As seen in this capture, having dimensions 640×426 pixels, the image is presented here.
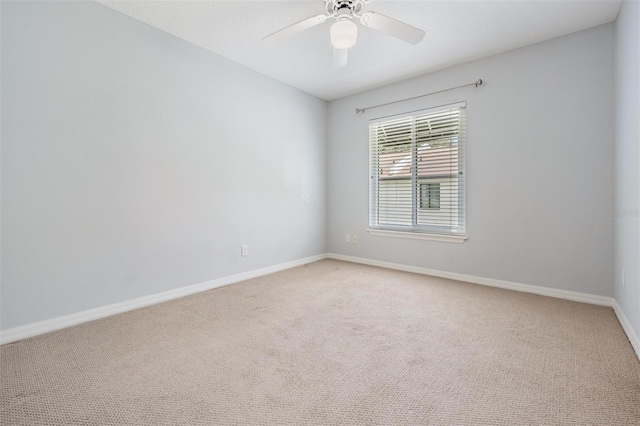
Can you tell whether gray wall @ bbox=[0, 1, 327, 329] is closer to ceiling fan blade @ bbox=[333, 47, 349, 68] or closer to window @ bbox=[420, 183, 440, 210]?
ceiling fan blade @ bbox=[333, 47, 349, 68]

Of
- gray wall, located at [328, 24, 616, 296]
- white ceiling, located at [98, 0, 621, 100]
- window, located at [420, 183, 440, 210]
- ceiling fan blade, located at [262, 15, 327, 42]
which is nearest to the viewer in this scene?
ceiling fan blade, located at [262, 15, 327, 42]

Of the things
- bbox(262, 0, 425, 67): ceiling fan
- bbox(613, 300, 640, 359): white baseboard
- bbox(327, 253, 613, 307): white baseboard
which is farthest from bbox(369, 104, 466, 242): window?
bbox(262, 0, 425, 67): ceiling fan

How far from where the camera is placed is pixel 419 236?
3820 millimetres

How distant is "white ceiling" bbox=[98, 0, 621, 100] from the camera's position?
239cm

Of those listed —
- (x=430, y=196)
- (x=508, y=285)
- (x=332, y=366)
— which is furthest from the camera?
(x=430, y=196)

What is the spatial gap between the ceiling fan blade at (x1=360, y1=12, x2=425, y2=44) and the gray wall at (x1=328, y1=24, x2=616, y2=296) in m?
1.58

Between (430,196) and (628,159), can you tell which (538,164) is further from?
(430,196)

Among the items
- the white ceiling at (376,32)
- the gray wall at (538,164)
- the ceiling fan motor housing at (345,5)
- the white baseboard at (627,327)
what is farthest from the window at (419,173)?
the ceiling fan motor housing at (345,5)

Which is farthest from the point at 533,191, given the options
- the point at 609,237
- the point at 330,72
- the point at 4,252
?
the point at 4,252

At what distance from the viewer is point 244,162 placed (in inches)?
139

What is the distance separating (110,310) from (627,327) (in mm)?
3904

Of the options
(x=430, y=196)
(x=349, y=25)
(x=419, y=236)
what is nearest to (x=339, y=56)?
(x=349, y=25)

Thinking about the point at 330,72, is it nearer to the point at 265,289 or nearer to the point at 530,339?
the point at 265,289

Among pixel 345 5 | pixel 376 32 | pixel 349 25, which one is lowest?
pixel 349 25
